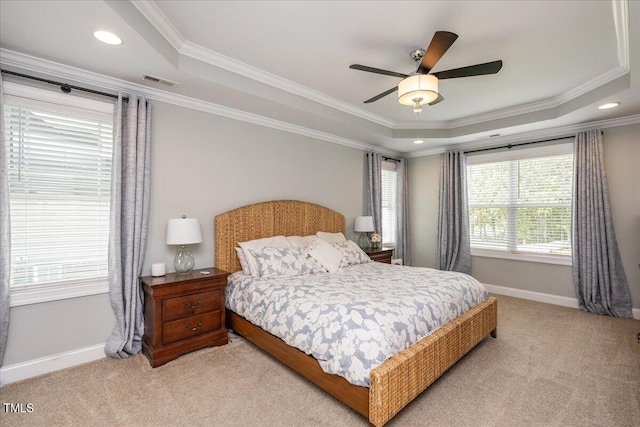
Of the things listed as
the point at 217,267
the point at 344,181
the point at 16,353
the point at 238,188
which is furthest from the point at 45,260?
the point at 344,181

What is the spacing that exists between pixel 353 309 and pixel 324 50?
2166 millimetres

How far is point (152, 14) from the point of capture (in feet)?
6.85

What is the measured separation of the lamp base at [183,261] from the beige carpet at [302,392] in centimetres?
80

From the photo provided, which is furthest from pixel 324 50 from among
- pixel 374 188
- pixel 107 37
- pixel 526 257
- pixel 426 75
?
pixel 526 257

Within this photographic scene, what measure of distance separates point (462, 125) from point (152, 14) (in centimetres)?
422

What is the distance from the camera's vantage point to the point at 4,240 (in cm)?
220

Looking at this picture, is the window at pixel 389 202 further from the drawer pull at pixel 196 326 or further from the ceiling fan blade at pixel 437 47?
the drawer pull at pixel 196 326

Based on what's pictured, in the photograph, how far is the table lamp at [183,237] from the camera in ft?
9.23

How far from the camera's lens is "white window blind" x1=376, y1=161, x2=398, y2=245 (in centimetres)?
564

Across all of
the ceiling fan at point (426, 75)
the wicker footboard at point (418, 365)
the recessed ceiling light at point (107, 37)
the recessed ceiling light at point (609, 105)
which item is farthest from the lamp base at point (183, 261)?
the recessed ceiling light at point (609, 105)

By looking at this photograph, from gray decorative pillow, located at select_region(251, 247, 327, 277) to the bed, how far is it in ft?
1.44

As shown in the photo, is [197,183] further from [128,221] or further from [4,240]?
[4,240]

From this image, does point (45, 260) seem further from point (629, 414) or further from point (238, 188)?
point (629, 414)

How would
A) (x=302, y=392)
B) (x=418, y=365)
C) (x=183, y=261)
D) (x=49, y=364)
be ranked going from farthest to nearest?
(x=183, y=261) < (x=49, y=364) < (x=302, y=392) < (x=418, y=365)
